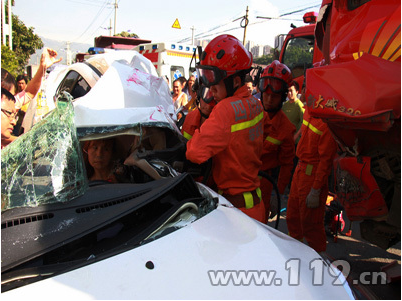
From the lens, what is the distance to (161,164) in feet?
6.86

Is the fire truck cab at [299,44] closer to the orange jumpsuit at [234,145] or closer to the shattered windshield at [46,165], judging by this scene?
the orange jumpsuit at [234,145]

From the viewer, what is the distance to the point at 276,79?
3604 mm

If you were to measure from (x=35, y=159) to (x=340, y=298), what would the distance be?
4.81 feet

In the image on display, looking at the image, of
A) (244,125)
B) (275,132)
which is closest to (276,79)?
(275,132)

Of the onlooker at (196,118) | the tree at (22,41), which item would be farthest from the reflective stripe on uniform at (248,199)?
the tree at (22,41)

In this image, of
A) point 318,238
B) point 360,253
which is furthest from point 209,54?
point 360,253

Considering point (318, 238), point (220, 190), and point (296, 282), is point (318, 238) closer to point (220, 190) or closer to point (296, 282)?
point (220, 190)

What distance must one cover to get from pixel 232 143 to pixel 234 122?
150mm

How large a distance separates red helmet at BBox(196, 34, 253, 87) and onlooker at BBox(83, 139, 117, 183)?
0.87m

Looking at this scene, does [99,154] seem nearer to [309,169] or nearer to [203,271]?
[203,271]

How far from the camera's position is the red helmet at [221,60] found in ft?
8.16

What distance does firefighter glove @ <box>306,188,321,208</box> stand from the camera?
10.5ft

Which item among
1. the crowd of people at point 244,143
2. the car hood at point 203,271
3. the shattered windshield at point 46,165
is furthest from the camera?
the crowd of people at point 244,143

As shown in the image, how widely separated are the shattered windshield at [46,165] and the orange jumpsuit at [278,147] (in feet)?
6.87
